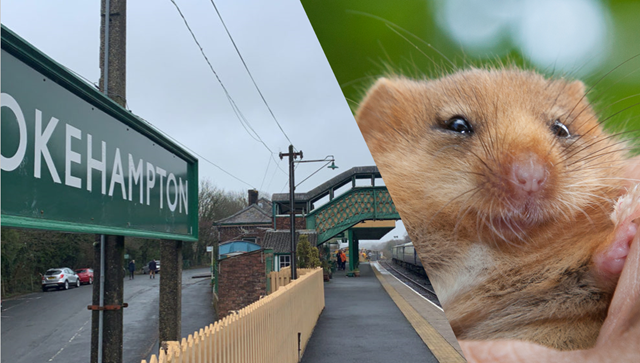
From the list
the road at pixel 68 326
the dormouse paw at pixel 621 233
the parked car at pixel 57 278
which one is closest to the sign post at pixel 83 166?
the dormouse paw at pixel 621 233

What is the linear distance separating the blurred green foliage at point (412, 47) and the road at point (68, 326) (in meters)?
8.93

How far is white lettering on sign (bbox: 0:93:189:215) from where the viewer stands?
4.78 feet

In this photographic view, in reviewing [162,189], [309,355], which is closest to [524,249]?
[162,189]

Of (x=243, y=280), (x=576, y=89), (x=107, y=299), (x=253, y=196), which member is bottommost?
(x=243, y=280)

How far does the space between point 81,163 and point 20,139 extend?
430 mm

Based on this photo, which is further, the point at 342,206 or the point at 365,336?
the point at 342,206

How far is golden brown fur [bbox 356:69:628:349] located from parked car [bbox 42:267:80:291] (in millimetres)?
24200

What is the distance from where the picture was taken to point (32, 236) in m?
16.8

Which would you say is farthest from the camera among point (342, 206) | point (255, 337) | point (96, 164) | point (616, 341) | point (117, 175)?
point (342, 206)

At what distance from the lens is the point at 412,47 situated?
126 cm

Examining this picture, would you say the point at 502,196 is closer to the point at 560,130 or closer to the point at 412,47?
the point at 560,130

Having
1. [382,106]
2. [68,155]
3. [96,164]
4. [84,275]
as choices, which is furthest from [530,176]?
[84,275]

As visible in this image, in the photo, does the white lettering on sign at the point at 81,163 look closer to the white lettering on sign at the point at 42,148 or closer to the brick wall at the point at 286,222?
the white lettering on sign at the point at 42,148

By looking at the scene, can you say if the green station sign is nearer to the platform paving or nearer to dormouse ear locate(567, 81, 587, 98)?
A: dormouse ear locate(567, 81, 587, 98)
